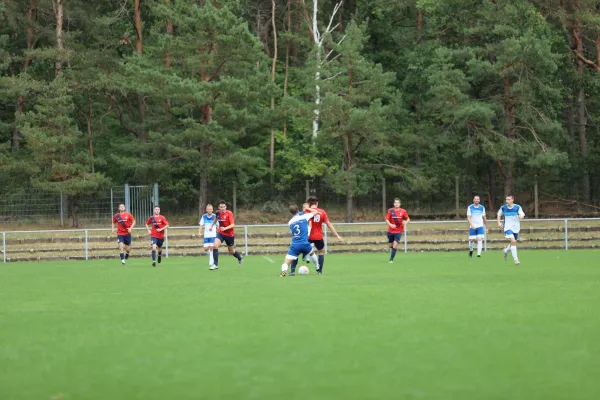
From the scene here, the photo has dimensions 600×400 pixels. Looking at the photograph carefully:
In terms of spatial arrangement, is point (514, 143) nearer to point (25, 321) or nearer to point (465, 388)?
point (25, 321)

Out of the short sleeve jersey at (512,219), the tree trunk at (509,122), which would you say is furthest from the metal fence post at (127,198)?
the short sleeve jersey at (512,219)

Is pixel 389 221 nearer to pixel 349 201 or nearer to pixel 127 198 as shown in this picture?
pixel 349 201

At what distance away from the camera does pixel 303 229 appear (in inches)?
771

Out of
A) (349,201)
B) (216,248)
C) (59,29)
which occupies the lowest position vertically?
(216,248)

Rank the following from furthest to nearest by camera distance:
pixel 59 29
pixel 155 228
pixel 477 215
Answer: pixel 59 29, pixel 477 215, pixel 155 228

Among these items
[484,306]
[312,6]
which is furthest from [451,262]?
[312,6]

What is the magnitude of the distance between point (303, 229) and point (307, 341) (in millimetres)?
9980

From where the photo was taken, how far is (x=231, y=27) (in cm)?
4481

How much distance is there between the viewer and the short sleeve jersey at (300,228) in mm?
19531

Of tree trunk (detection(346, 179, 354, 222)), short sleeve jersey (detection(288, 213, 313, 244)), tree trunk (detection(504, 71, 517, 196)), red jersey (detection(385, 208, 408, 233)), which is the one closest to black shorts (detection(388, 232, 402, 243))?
red jersey (detection(385, 208, 408, 233))

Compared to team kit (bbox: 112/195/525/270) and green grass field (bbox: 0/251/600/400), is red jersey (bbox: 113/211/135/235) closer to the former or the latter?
team kit (bbox: 112/195/525/270)

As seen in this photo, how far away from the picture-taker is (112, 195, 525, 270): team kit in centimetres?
1972

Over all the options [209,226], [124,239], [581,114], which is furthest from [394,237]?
[581,114]

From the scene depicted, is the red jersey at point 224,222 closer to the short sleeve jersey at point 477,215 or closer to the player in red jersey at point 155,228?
the player in red jersey at point 155,228
